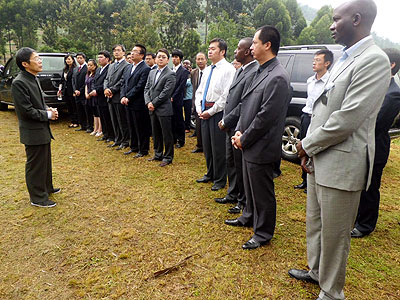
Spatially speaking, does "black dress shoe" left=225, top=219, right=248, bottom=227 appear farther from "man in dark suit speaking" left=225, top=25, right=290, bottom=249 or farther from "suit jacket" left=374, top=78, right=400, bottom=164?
"suit jacket" left=374, top=78, right=400, bottom=164

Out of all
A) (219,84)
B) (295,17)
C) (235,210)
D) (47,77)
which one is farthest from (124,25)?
(235,210)

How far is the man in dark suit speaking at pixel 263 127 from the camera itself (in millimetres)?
2570

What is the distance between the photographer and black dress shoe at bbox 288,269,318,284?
2.45 meters

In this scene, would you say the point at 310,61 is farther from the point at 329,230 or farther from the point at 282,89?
the point at 329,230

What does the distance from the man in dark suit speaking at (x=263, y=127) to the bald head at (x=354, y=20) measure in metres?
0.73

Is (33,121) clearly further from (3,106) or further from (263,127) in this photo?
(3,106)

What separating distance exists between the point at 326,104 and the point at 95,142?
6055 millimetres

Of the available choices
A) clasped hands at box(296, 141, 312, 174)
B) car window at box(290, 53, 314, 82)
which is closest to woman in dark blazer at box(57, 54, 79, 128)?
car window at box(290, 53, 314, 82)

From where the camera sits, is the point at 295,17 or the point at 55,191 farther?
the point at 295,17

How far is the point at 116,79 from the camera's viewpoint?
6133 mm

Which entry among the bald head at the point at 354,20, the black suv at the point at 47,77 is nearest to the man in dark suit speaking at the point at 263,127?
the bald head at the point at 354,20

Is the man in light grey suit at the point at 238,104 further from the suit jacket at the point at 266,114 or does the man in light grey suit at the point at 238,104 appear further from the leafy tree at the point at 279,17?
the leafy tree at the point at 279,17

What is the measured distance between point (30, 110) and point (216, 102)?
2.40 metres

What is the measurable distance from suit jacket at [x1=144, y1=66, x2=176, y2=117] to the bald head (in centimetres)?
368
